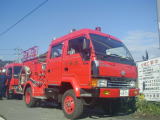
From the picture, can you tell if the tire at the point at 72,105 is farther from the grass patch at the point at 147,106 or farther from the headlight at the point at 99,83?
the grass patch at the point at 147,106

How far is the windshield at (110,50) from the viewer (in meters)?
6.34

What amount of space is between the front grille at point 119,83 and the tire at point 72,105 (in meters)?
1.07

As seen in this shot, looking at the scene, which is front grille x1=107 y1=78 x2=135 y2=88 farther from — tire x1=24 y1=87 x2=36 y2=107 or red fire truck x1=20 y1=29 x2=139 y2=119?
tire x1=24 y1=87 x2=36 y2=107

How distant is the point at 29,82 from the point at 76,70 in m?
4.00

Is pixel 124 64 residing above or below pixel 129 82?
above

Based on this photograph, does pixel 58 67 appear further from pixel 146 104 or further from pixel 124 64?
pixel 146 104

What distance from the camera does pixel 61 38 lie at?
7.81m

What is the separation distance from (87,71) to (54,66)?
81.9 inches

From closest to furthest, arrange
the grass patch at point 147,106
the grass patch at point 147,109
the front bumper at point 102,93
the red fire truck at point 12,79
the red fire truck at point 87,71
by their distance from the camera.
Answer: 1. the front bumper at point 102,93
2. the red fire truck at point 87,71
3. the grass patch at point 147,109
4. the grass patch at point 147,106
5. the red fire truck at point 12,79

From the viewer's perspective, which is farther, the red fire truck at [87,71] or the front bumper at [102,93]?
the red fire truck at [87,71]

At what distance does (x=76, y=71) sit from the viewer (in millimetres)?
6516

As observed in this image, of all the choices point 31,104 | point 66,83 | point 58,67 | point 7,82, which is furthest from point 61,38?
point 7,82

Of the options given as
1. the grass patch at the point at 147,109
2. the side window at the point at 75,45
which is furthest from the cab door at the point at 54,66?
the grass patch at the point at 147,109

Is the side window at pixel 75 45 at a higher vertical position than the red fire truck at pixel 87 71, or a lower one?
higher
